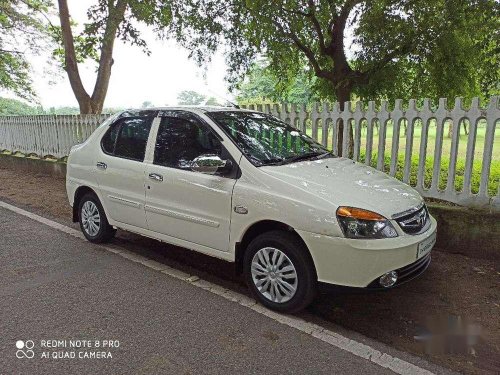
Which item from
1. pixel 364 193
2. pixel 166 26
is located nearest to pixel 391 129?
pixel 364 193

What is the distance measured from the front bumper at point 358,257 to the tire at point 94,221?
112 inches

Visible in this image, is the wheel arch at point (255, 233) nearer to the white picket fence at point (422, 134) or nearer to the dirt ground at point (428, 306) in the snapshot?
the dirt ground at point (428, 306)

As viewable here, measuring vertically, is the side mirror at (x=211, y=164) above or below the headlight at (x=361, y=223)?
above

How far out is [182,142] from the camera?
3.94m

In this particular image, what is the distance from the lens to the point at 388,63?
796 cm

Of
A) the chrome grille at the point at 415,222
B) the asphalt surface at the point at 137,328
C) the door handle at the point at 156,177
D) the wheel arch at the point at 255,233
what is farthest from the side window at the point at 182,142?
the chrome grille at the point at 415,222

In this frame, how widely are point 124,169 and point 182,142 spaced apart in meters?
0.85

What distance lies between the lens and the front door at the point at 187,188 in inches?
138

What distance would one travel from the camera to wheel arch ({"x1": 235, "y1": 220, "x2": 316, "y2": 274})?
3150 millimetres

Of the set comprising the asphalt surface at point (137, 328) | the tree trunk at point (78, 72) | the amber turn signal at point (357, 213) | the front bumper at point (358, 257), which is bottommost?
the asphalt surface at point (137, 328)

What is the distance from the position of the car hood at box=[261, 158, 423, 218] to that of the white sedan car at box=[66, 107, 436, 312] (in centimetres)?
1

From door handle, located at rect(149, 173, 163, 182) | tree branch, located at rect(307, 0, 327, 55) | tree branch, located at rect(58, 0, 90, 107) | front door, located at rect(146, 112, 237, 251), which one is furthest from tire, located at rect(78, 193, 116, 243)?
tree branch, located at rect(58, 0, 90, 107)

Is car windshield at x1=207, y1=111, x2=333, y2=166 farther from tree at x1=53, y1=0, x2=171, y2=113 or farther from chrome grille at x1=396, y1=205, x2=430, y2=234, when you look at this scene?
tree at x1=53, y1=0, x2=171, y2=113

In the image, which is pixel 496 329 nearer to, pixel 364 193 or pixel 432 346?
pixel 432 346
